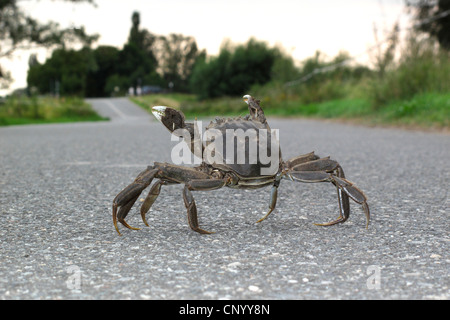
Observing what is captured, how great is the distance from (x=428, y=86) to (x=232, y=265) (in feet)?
40.9

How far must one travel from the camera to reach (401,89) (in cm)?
1395

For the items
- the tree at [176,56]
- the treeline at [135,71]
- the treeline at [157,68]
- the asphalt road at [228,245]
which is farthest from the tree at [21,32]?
the tree at [176,56]

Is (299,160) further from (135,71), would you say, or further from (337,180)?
(135,71)

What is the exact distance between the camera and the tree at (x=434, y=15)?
1955 cm

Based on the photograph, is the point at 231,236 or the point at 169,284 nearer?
the point at 169,284

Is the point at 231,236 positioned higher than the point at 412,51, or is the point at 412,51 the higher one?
the point at 412,51

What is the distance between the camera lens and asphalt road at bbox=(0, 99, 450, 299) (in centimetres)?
214

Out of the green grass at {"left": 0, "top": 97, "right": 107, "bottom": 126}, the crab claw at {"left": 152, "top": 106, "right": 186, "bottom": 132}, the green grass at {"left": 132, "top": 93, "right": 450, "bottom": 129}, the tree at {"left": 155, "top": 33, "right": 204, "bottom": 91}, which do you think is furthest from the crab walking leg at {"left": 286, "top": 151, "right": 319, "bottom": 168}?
the tree at {"left": 155, "top": 33, "right": 204, "bottom": 91}

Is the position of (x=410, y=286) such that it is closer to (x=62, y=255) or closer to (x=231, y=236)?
(x=231, y=236)

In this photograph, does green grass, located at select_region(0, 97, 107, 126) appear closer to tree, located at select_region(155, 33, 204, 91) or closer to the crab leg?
the crab leg

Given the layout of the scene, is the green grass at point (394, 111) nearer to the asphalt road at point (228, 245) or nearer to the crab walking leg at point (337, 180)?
the asphalt road at point (228, 245)
